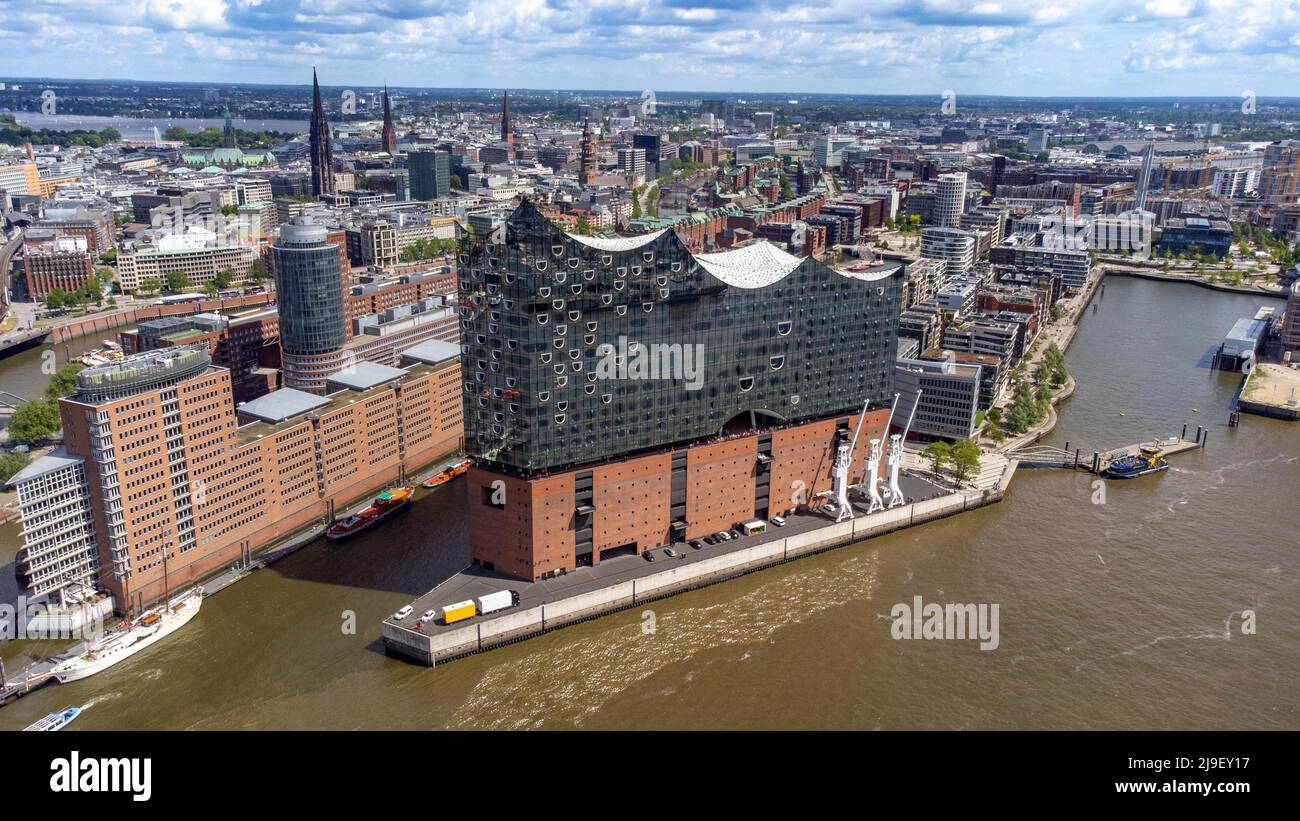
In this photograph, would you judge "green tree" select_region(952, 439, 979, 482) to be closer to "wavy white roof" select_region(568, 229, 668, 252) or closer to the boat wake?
the boat wake

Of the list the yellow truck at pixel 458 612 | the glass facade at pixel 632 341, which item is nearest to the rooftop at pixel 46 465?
the glass facade at pixel 632 341

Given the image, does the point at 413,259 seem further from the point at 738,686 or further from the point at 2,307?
the point at 738,686

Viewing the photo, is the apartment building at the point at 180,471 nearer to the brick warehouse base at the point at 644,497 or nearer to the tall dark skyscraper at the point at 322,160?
the brick warehouse base at the point at 644,497

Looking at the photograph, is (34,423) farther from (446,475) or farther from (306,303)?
(446,475)

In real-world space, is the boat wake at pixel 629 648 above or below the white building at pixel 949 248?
below

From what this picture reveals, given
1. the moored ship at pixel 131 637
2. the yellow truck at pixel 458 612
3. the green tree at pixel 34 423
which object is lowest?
the moored ship at pixel 131 637

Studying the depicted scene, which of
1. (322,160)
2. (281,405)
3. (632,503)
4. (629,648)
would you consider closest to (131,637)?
(281,405)
